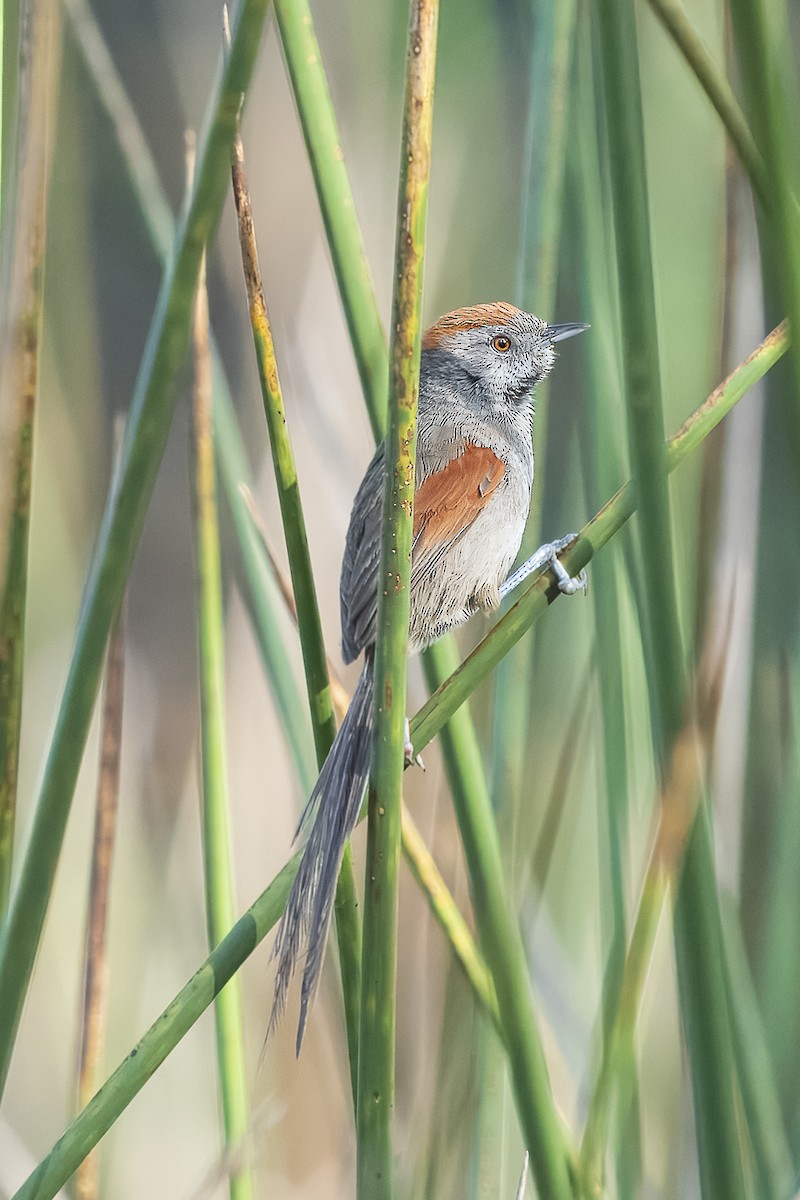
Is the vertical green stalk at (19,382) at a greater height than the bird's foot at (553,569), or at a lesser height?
greater

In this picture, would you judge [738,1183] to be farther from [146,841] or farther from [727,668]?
[146,841]

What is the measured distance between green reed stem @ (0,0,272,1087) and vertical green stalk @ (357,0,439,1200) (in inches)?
8.3

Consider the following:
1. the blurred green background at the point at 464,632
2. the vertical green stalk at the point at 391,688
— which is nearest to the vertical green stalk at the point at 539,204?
the blurred green background at the point at 464,632

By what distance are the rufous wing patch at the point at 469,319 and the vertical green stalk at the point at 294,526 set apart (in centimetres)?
40

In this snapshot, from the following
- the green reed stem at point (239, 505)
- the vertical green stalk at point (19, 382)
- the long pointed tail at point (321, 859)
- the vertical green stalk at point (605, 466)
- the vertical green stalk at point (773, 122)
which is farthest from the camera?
the green reed stem at point (239, 505)

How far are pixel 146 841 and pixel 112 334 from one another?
643mm

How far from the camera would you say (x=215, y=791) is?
2.69 feet

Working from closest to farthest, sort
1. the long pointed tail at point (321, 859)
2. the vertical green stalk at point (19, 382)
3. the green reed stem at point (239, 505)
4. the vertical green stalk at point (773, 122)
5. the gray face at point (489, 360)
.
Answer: the vertical green stalk at point (773, 122)
the long pointed tail at point (321, 859)
the vertical green stalk at point (19, 382)
the green reed stem at point (239, 505)
the gray face at point (489, 360)

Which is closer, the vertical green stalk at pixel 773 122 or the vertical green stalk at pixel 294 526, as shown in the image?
the vertical green stalk at pixel 773 122

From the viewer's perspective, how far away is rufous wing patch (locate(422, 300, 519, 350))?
1030 millimetres

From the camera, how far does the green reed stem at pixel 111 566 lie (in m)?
0.65

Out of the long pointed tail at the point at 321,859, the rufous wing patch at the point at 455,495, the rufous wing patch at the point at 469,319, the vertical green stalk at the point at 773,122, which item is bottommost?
the long pointed tail at the point at 321,859

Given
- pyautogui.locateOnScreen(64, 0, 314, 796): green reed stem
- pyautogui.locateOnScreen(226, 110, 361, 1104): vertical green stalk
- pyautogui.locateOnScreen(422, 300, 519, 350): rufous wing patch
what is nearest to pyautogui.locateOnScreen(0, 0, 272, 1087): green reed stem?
pyautogui.locateOnScreen(226, 110, 361, 1104): vertical green stalk

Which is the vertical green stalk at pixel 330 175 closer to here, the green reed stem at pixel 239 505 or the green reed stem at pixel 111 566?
the green reed stem at pixel 111 566
